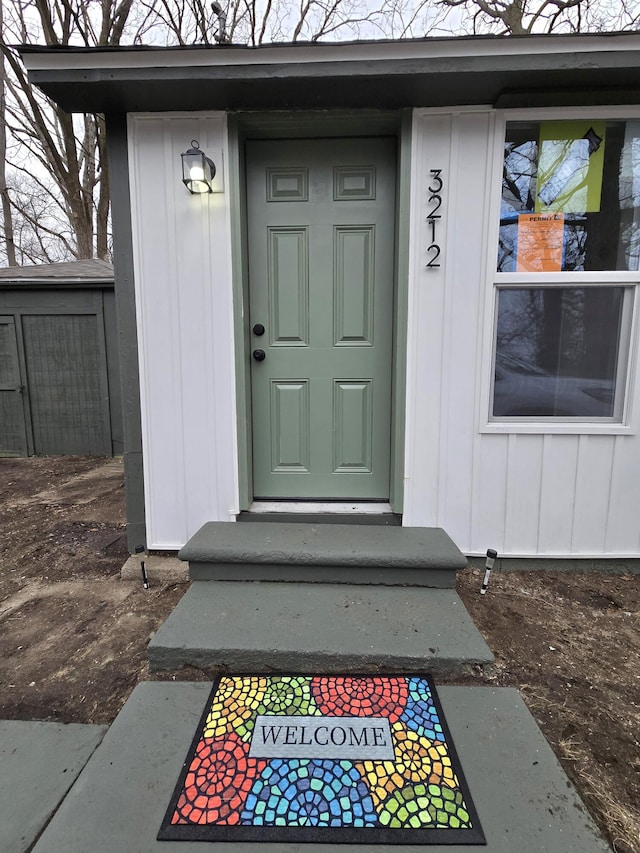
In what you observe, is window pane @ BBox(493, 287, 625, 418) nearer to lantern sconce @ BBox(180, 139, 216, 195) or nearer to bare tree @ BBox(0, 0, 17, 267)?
lantern sconce @ BBox(180, 139, 216, 195)

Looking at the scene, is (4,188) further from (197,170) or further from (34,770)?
(34,770)

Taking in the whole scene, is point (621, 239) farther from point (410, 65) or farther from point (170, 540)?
point (170, 540)

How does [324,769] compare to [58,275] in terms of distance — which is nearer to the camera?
[324,769]

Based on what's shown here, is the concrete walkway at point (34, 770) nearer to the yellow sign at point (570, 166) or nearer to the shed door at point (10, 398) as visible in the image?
the yellow sign at point (570, 166)

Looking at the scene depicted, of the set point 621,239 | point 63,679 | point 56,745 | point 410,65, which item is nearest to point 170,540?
point 63,679

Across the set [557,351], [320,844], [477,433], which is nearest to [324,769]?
[320,844]

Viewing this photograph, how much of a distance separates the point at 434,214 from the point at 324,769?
247 centimetres

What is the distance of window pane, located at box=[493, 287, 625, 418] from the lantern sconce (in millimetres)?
1687

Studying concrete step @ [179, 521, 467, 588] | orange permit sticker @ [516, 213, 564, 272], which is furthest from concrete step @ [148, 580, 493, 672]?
orange permit sticker @ [516, 213, 564, 272]

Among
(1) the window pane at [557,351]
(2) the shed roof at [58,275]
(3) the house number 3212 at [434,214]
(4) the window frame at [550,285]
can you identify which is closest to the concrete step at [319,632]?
(4) the window frame at [550,285]

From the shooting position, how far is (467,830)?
3.79ft

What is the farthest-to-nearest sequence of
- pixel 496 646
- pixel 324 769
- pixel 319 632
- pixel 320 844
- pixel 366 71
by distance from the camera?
pixel 366 71, pixel 496 646, pixel 319 632, pixel 324 769, pixel 320 844

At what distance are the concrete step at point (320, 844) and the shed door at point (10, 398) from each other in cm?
525

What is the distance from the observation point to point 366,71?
7.01 feet
